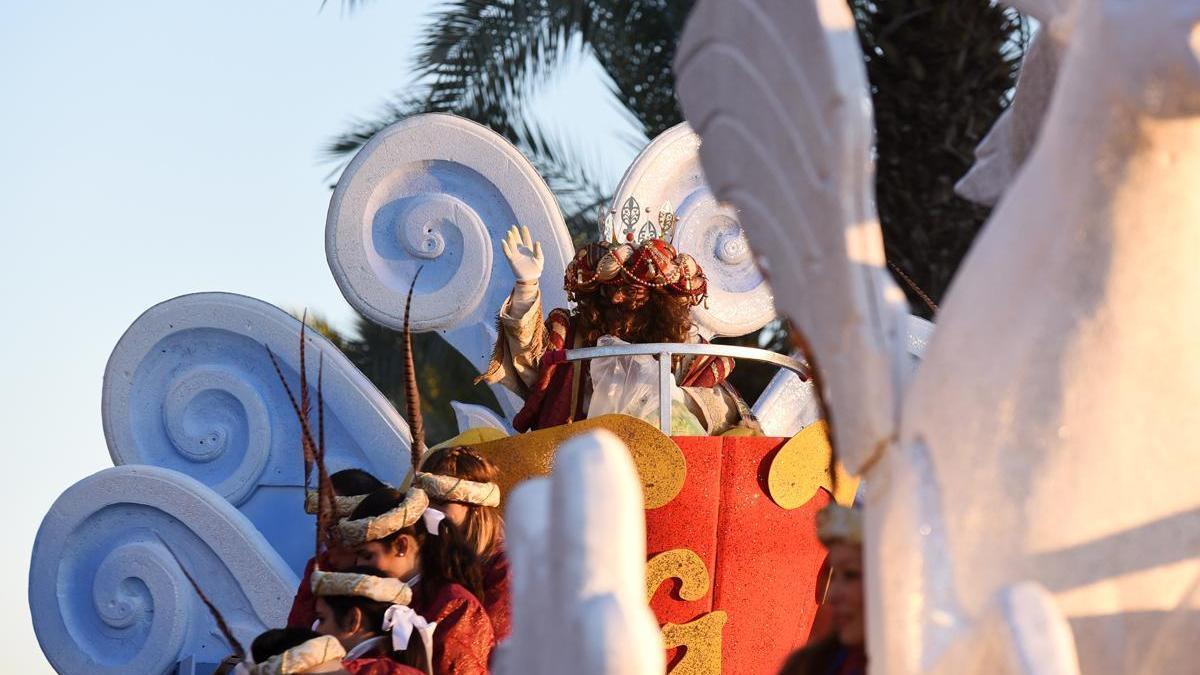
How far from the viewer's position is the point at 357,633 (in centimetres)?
443

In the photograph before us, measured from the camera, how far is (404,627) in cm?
443

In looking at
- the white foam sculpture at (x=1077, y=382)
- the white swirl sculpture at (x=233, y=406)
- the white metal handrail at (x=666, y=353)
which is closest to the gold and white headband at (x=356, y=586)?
the white metal handrail at (x=666, y=353)

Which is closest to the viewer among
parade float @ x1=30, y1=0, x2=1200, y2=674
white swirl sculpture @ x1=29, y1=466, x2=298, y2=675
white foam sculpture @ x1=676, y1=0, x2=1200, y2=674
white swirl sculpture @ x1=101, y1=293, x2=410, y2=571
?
parade float @ x1=30, y1=0, x2=1200, y2=674

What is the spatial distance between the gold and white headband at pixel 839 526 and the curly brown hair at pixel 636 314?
321cm

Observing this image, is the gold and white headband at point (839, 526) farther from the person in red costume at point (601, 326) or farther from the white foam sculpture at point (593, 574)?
the person in red costume at point (601, 326)

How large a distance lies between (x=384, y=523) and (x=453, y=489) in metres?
0.44

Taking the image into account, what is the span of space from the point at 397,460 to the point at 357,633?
266 centimetres

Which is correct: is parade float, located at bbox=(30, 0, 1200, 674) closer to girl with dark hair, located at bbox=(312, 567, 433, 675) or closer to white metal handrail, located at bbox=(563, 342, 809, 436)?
girl with dark hair, located at bbox=(312, 567, 433, 675)

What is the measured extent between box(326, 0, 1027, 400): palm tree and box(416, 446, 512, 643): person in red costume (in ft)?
21.8

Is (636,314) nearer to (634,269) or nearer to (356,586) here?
(634,269)

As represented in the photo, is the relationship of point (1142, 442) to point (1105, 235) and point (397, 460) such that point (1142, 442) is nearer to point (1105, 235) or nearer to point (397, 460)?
point (1105, 235)

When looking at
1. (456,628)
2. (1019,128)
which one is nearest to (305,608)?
(456,628)

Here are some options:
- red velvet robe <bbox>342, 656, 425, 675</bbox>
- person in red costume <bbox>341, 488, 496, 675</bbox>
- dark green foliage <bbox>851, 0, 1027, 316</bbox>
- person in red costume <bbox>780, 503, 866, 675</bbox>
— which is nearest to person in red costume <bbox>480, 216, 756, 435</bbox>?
person in red costume <bbox>341, 488, 496, 675</bbox>

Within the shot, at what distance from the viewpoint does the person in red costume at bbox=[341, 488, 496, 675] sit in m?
4.67
